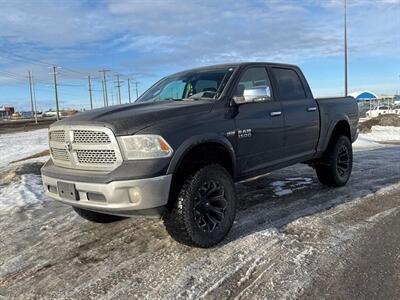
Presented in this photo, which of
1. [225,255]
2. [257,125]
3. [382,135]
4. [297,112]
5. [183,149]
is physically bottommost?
[382,135]

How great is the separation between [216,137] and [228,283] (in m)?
1.55

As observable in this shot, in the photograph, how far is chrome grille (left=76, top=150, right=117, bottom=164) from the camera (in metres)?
4.07

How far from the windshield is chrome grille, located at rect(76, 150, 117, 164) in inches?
56.4

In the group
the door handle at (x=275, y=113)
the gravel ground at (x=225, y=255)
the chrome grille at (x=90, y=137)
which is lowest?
the gravel ground at (x=225, y=255)

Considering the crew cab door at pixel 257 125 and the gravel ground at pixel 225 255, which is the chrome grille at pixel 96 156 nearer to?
the gravel ground at pixel 225 255

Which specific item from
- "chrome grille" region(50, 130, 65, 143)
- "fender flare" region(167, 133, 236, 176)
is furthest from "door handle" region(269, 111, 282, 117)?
"chrome grille" region(50, 130, 65, 143)

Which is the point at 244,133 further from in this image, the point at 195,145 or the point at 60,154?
the point at 60,154

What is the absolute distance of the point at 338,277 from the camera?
3.70 m

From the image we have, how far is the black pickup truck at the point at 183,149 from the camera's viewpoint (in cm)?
399

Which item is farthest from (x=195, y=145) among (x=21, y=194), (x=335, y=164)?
(x=21, y=194)

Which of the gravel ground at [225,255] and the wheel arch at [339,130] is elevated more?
the wheel arch at [339,130]

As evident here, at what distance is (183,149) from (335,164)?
3.64 m

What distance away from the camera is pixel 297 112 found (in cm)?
605

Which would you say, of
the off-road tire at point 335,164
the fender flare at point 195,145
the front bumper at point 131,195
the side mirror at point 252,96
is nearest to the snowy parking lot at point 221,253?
the off-road tire at point 335,164
